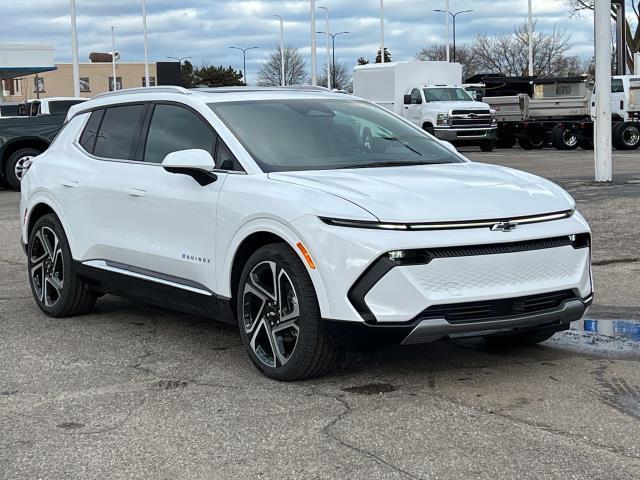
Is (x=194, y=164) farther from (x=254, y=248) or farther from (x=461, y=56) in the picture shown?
(x=461, y=56)

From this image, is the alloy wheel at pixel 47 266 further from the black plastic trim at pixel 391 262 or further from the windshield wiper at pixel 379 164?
the black plastic trim at pixel 391 262

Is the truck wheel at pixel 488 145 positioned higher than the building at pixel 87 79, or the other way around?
the building at pixel 87 79

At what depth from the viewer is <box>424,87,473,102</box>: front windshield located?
3262cm

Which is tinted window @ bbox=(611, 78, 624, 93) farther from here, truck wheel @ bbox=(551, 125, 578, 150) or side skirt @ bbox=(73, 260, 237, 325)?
side skirt @ bbox=(73, 260, 237, 325)

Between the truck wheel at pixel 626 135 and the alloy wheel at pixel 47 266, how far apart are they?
1018 inches

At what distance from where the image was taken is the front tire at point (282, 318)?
16.7 ft

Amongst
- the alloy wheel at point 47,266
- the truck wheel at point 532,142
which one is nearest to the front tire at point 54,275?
the alloy wheel at point 47,266

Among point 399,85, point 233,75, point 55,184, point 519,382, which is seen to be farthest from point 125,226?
point 233,75

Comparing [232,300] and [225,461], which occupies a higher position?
[232,300]

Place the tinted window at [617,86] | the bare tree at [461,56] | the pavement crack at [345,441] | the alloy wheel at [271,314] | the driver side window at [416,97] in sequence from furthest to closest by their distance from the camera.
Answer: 1. the bare tree at [461,56]
2. the driver side window at [416,97]
3. the tinted window at [617,86]
4. the alloy wheel at [271,314]
5. the pavement crack at [345,441]

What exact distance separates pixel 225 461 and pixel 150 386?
53.7 inches

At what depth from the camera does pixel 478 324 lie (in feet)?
16.1

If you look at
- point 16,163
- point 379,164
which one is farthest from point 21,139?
point 379,164

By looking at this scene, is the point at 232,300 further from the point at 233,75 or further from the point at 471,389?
the point at 233,75
